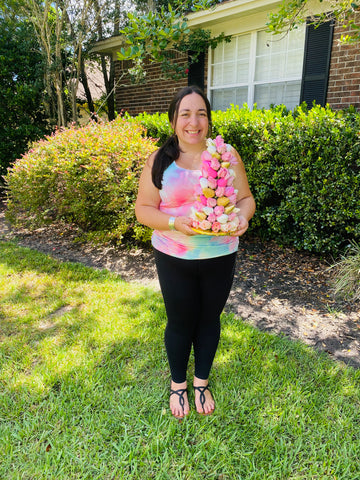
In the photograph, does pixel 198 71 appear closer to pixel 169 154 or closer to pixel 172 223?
pixel 169 154

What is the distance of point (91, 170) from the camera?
14.6 ft

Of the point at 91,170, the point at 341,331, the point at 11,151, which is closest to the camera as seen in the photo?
the point at 341,331

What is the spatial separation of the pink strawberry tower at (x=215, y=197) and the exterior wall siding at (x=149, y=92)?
6.65 m

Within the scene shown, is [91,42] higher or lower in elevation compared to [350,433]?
higher

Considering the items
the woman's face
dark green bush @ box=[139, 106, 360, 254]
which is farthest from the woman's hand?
dark green bush @ box=[139, 106, 360, 254]

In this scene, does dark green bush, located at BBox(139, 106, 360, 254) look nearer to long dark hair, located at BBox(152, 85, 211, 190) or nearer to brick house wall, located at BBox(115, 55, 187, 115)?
long dark hair, located at BBox(152, 85, 211, 190)

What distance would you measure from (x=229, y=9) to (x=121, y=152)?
3.75 m

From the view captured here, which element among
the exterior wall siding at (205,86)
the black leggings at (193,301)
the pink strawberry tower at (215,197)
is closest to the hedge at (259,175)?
the exterior wall siding at (205,86)

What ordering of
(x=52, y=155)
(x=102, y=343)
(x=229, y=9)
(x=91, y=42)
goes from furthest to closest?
(x=91, y=42) → (x=229, y=9) → (x=52, y=155) → (x=102, y=343)

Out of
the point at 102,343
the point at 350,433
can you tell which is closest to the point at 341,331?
Answer: the point at 350,433

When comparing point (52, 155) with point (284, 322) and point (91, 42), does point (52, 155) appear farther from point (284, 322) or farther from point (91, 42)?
point (91, 42)

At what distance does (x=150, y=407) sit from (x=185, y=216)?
1.24 metres

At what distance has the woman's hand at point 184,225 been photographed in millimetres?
1570

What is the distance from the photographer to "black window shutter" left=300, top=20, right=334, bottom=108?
18.3ft
